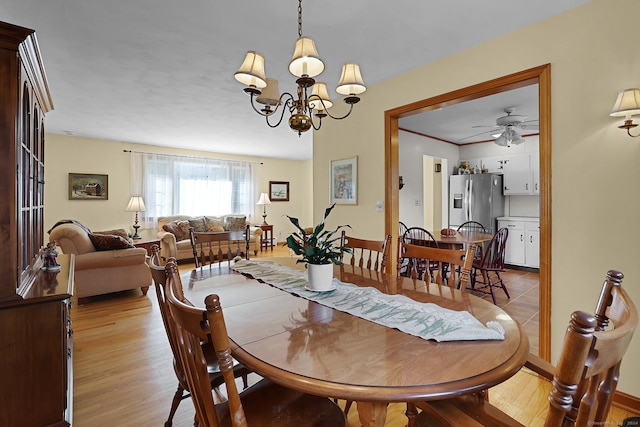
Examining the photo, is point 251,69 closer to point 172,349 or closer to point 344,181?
point 172,349

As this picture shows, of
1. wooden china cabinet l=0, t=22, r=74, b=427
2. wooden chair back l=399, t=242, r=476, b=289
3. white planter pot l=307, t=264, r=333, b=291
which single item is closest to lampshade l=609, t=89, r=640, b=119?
wooden chair back l=399, t=242, r=476, b=289

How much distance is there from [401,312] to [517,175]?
18.3 ft

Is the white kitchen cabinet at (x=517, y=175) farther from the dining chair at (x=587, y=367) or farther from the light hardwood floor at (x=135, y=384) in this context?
the dining chair at (x=587, y=367)

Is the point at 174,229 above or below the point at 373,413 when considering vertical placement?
above

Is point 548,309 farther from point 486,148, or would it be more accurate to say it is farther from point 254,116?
point 486,148

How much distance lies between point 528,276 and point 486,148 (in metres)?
2.56

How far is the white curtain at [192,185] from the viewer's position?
21.2 ft

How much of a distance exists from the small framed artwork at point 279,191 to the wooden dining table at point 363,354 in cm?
718

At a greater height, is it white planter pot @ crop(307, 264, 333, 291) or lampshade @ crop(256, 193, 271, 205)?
lampshade @ crop(256, 193, 271, 205)

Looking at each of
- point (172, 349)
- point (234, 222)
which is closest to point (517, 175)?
point (234, 222)

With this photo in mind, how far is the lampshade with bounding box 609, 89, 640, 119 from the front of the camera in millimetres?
1730

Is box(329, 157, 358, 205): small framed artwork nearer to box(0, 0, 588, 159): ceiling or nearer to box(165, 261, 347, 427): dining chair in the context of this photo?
box(0, 0, 588, 159): ceiling

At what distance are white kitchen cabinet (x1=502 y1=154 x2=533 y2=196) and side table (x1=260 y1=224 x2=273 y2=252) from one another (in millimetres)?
5132

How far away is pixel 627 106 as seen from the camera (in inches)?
68.6
